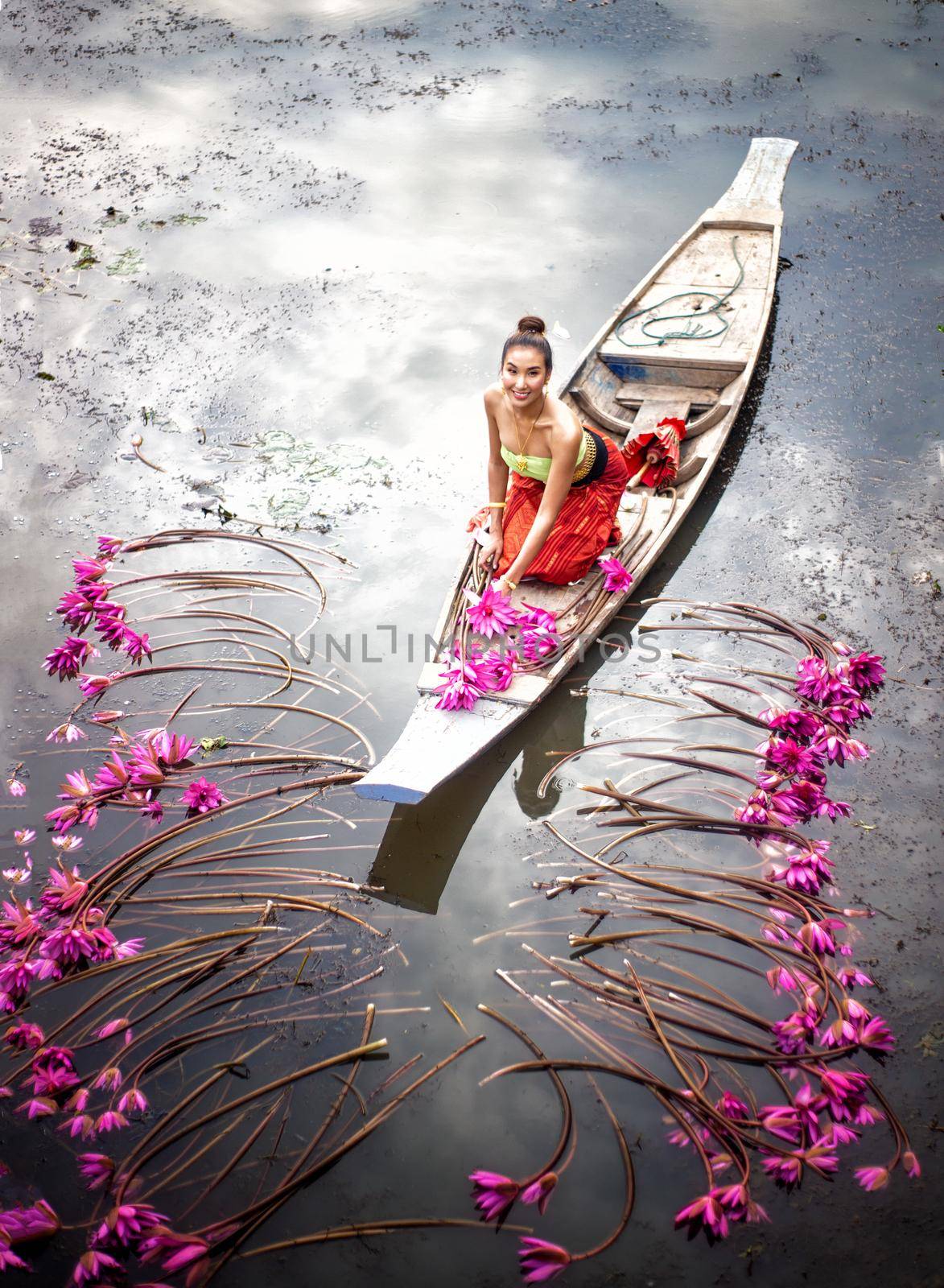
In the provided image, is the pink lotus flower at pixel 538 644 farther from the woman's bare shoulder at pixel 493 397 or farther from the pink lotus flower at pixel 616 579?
the woman's bare shoulder at pixel 493 397

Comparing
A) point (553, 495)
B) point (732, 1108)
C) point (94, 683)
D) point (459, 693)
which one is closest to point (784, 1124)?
point (732, 1108)

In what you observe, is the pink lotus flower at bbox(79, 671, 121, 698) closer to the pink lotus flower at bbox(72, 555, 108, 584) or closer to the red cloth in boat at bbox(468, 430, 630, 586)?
the pink lotus flower at bbox(72, 555, 108, 584)

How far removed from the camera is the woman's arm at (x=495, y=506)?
4.88m

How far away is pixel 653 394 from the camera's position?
20.2 feet

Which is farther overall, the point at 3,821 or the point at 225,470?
the point at 225,470

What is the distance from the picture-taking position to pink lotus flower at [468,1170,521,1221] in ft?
9.86

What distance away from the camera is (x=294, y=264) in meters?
7.62

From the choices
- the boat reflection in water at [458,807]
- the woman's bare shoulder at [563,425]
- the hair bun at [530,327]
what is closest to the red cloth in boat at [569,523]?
the woman's bare shoulder at [563,425]

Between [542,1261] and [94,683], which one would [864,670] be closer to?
[542,1261]

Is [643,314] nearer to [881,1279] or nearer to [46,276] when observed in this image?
[46,276]

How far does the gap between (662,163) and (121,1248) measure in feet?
26.7

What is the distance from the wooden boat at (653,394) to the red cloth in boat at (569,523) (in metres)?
0.10

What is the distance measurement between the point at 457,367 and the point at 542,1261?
16.9 feet

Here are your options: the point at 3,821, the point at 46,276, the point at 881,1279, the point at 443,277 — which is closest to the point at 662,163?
the point at 443,277
